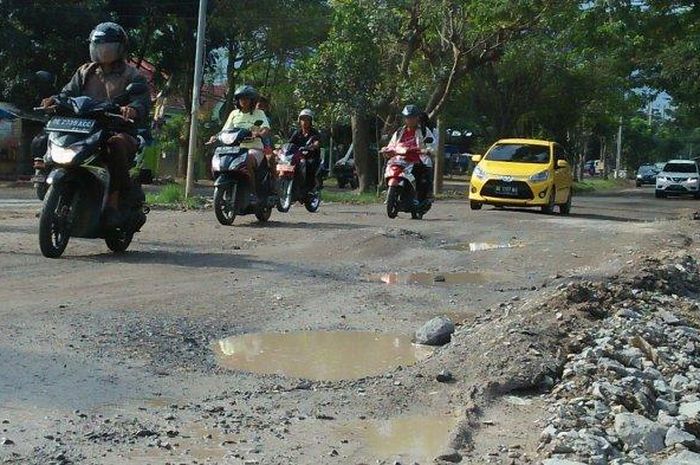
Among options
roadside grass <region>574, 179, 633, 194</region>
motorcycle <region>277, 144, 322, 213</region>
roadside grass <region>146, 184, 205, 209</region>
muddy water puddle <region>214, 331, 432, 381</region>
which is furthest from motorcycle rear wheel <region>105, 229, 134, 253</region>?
roadside grass <region>574, 179, 633, 194</region>

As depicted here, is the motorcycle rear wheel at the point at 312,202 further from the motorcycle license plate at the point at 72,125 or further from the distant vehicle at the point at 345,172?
the distant vehicle at the point at 345,172

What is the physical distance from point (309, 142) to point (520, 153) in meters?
7.69

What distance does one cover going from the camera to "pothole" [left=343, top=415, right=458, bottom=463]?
4598 millimetres

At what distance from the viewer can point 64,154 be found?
9398 mm

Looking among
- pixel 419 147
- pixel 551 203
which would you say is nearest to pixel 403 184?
pixel 419 147

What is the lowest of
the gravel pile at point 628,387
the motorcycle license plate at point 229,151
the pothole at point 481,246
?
the gravel pile at point 628,387

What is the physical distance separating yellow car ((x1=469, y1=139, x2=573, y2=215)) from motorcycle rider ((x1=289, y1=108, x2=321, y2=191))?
19.3 ft

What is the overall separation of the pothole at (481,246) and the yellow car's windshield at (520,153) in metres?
10.6

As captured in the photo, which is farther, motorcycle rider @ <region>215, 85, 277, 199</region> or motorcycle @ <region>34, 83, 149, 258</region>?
motorcycle rider @ <region>215, 85, 277, 199</region>

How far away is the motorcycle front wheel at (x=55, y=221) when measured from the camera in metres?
9.45

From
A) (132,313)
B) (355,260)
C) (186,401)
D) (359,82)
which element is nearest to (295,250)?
(355,260)

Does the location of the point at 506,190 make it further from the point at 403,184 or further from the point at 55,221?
the point at 55,221

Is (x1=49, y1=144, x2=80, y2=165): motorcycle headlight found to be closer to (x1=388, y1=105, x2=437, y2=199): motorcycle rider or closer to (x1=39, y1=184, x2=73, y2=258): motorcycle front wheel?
(x1=39, y1=184, x2=73, y2=258): motorcycle front wheel

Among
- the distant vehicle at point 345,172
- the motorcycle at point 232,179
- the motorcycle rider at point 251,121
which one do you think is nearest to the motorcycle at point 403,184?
the motorcycle rider at point 251,121
